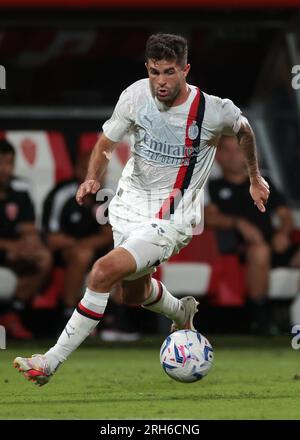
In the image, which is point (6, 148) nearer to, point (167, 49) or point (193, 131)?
point (193, 131)

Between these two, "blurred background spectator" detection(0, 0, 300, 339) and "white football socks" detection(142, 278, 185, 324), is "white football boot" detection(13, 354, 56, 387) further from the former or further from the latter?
"blurred background spectator" detection(0, 0, 300, 339)

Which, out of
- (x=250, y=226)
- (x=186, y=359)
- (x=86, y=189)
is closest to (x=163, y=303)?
(x=186, y=359)

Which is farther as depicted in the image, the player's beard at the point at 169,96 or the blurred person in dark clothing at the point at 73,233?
the blurred person in dark clothing at the point at 73,233

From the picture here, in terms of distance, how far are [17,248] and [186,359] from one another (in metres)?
4.66

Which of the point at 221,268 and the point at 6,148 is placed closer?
the point at 6,148

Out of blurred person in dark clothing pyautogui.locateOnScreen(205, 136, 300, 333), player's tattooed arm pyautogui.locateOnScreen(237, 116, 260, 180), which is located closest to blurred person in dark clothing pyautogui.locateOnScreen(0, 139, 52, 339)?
blurred person in dark clothing pyautogui.locateOnScreen(205, 136, 300, 333)

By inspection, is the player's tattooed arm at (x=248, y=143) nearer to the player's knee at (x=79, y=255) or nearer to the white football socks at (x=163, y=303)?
the white football socks at (x=163, y=303)

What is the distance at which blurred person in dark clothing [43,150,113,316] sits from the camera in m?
12.3

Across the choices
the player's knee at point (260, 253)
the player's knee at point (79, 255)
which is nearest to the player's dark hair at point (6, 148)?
Result: the player's knee at point (79, 255)

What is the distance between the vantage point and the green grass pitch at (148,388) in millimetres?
6910

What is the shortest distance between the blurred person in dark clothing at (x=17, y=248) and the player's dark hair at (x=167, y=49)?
185 inches

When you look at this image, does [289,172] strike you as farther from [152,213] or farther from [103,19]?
[152,213]

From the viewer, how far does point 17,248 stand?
40.3ft
